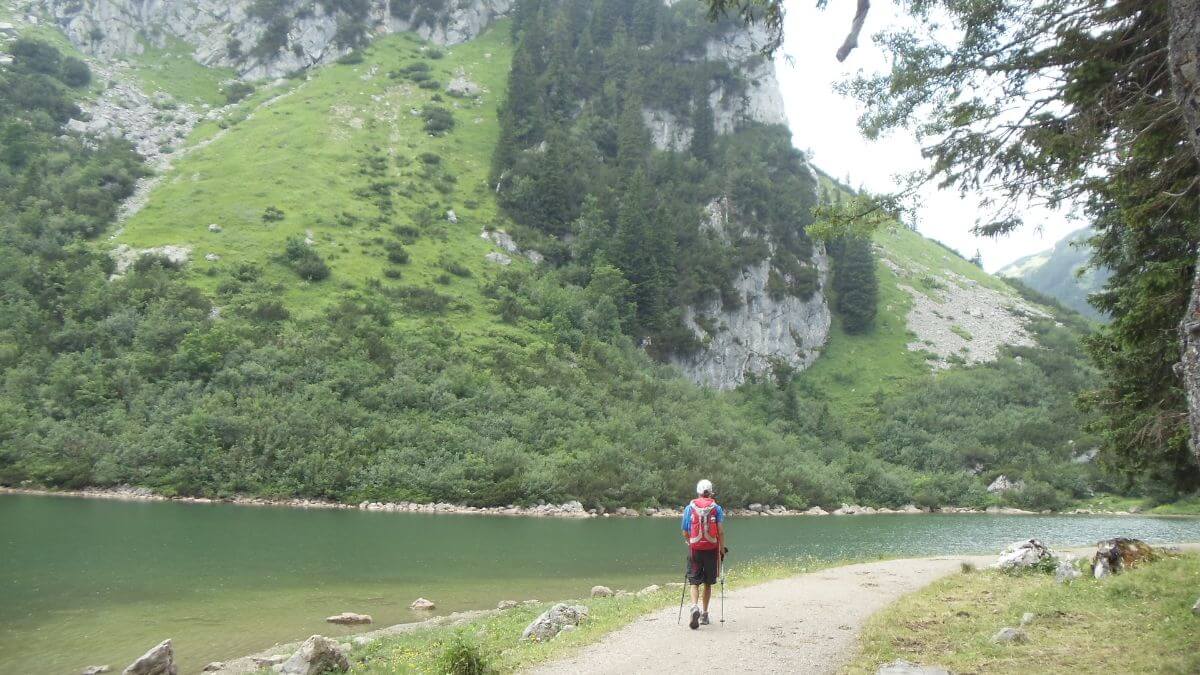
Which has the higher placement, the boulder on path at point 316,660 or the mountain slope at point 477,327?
the mountain slope at point 477,327

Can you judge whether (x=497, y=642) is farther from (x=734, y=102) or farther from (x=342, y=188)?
(x=734, y=102)

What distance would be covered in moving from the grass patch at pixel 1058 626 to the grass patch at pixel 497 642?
161 inches

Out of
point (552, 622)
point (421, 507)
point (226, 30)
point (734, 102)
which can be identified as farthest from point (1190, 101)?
point (226, 30)

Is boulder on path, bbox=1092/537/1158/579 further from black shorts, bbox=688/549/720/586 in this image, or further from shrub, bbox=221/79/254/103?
shrub, bbox=221/79/254/103

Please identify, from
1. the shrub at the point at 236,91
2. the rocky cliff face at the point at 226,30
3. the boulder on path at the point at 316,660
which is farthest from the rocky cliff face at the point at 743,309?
the boulder on path at the point at 316,660

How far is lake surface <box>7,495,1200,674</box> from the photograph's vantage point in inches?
627

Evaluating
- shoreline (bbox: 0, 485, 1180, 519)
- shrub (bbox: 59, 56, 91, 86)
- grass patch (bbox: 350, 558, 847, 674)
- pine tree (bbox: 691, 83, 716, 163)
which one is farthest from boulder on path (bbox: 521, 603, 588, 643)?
shrub (bbox: 59, 56, 91, 86)

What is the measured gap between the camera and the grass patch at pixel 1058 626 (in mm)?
7570

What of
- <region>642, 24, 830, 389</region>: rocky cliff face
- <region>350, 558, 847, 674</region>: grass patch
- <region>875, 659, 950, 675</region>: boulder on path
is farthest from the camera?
<region>642, 24, 830, 389</region>: rocky cliff face

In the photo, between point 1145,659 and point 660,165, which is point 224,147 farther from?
point 1145,659

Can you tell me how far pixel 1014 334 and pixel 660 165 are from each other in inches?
2517

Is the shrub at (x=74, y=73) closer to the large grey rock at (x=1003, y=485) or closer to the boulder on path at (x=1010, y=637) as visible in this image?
the boulder on path at (x=1010, y=637)

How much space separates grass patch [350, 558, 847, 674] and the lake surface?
368 cm

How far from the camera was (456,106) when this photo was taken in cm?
11375
